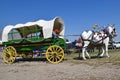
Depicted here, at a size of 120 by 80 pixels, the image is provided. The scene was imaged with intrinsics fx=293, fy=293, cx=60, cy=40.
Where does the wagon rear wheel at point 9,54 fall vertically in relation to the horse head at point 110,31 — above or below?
below

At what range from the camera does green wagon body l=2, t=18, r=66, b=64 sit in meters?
18.4

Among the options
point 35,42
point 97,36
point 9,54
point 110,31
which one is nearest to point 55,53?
point 35,42

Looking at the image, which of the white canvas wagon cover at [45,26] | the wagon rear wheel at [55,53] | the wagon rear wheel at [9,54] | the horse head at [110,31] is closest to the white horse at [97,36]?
the horse head at [110,31]

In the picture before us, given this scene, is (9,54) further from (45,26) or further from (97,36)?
(97,36)

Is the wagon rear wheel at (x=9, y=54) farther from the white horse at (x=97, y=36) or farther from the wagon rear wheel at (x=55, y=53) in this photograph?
the white horse at (x=97, y=36)

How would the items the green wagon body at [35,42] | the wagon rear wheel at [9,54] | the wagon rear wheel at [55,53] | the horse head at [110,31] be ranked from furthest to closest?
the wagon rear wheel at [9,54]
the horse head at [110,31]
the green wagon body at [35,42]
the wagon rear wheel at [55,53]

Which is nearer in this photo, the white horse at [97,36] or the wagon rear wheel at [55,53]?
the wagon rear wheel at [55,53]

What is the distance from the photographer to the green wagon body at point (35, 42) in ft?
60.2

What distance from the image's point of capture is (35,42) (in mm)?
19156

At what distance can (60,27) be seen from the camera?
2048 cm

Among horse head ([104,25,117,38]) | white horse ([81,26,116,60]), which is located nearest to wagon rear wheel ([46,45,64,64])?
white horse ([81,26,116,60])

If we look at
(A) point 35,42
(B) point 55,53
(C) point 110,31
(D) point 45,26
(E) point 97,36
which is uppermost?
(D) point 45,26

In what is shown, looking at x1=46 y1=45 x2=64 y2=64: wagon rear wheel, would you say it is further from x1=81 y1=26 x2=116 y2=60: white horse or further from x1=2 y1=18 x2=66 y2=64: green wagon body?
x1=81 y1=26 x2=116 y2=60: white horse

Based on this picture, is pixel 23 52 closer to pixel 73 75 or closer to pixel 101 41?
pixel 101 41
